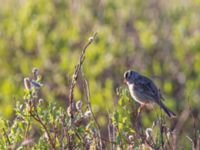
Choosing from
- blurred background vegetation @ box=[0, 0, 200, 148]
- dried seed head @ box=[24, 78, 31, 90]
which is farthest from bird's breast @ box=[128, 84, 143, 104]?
blurred background vegetation @ box=[0, 0, 200, 148]

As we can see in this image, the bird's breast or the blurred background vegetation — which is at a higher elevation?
the blurred background vegetation

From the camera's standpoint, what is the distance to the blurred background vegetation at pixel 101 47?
10.9 metres

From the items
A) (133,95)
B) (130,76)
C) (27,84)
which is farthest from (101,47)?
(27,84)

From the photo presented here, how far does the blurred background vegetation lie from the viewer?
1089 centimetres

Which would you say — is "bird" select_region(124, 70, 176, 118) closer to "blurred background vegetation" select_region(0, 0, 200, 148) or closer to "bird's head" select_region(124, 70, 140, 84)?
"bird's head" select_region(124, 70, 140, 84)

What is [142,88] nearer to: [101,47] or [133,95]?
[133,95]

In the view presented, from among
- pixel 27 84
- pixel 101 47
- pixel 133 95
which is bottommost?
pixel 27 84

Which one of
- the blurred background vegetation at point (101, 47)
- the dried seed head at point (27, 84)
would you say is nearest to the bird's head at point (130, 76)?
the dried seed head at point (27, 84)

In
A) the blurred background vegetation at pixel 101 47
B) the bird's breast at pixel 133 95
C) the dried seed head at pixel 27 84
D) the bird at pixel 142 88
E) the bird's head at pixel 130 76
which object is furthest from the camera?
the blurred background vegetation at pixel 101 47

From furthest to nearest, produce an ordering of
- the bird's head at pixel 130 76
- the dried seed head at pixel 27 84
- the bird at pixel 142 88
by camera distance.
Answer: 1. the bird's head at pixel 130 76
2. the bird at pixel 142 88
3. the dried seed head at pixel 27 84

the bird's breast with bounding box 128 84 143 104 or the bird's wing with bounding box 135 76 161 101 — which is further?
the bird's wing with bounding box 135 76 161 101

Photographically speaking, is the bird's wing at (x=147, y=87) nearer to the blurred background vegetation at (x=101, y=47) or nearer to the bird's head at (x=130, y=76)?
the bird's head at (x=130, y=76)

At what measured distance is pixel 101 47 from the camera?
11172mm

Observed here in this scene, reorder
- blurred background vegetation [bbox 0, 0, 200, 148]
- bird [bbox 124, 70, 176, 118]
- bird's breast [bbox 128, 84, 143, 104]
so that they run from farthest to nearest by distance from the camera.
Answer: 1. blurred background vegetation [bbox 0, 0, 200, 148]
2. bird [bbox 124, 70, 176, 118]
3. bird's breast [bbox 128, 84, 143, 104]
